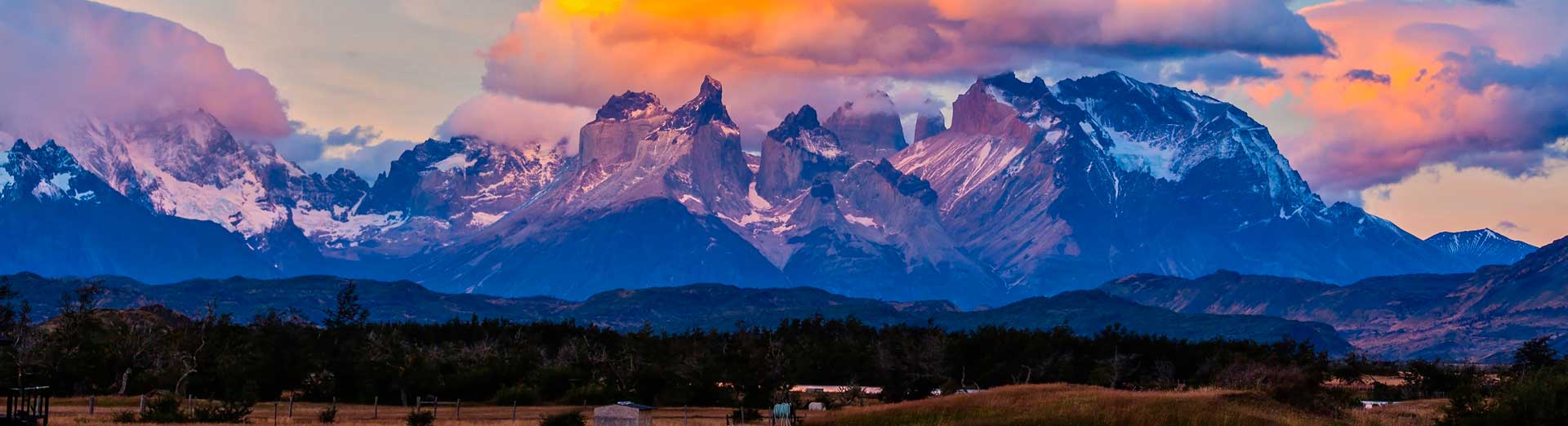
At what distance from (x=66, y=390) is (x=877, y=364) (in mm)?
84474

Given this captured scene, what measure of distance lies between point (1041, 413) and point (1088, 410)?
3037mm

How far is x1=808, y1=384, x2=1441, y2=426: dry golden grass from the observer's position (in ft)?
366

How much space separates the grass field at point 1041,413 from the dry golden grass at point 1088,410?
0.17 ft

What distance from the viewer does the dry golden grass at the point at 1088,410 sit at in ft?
366

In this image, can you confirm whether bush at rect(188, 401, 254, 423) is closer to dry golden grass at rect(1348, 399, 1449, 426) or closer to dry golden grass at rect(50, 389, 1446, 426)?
dry golden grass at rect(50, 389, 1446, 426)

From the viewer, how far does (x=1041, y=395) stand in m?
122

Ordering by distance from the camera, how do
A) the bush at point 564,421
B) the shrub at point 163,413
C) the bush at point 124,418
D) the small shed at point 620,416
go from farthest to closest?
the shrub at point 163,413
the small shed at point 620,416
the bush at point 124,418
the bush at point 564,421

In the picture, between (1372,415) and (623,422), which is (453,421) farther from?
(1372,415)

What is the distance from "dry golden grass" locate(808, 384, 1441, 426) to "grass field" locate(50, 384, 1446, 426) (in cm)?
5

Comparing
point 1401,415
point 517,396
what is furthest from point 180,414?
point 1401,415

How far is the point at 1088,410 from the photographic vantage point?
114 m

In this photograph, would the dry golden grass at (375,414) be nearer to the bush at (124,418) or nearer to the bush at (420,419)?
the bush at (124,418)

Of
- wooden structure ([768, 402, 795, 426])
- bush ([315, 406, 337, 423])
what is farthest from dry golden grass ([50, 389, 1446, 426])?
wooden structure ([768, 402, 795, 426])

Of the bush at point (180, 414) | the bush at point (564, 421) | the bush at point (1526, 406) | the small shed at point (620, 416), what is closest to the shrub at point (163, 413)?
the bush at point (180, 414)
